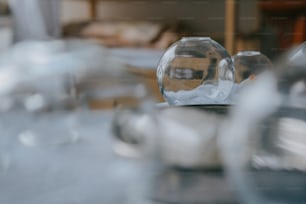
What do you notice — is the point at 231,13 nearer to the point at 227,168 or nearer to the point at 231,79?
the point at 231,79

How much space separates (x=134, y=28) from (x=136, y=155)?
1.62 meters

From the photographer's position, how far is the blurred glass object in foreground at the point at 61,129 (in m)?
0.30

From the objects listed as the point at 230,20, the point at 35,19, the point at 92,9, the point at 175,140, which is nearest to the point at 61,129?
the point at 175,140

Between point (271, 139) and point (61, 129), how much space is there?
0.19m

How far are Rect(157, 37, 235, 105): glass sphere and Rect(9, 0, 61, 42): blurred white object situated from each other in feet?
2.55

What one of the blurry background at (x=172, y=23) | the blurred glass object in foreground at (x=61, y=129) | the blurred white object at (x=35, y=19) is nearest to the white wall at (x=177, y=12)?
the blurry background at (x=172, y=23)

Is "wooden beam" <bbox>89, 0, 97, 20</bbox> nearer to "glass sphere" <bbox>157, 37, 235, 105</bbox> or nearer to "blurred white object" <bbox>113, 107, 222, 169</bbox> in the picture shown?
"glass sphere" <bbox>157, 37, 235, 105</bbox>

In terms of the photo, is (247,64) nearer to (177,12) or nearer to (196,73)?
(196,73)

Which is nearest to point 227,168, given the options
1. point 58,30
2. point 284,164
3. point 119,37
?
point 284,164

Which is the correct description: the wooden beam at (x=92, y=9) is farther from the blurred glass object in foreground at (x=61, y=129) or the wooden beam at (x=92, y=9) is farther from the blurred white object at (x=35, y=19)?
the blurred glass object in foreground at (x=61, y=129)

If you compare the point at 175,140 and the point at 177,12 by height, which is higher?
the point at 175,140

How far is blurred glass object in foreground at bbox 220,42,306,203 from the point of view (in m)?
0.24

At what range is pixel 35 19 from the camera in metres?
1.28

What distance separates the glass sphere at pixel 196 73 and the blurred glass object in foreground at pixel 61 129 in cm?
14
